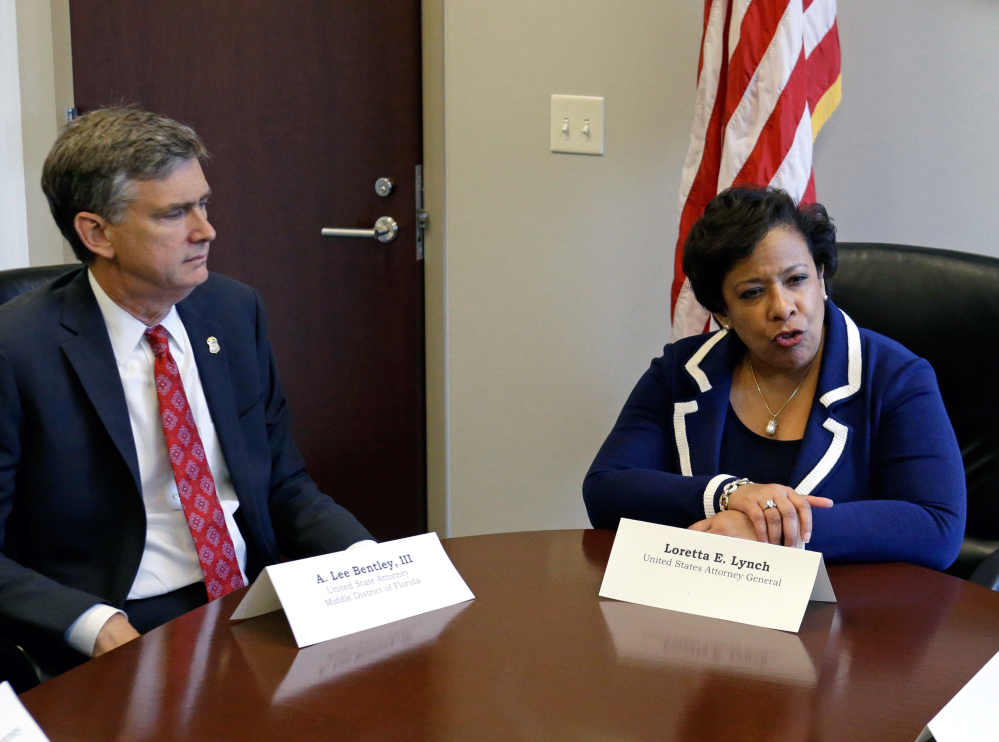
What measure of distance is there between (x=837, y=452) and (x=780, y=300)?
0.28 meters

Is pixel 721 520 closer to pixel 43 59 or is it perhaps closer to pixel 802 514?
pixel 802 514

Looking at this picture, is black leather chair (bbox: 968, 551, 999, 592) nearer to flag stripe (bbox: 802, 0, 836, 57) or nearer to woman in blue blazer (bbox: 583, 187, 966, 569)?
woman in blue blazer (bbox: 583, 187, 966, 569)

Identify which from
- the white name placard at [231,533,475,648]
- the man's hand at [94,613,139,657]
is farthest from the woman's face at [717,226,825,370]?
the man's hand at [94,613,139,657]

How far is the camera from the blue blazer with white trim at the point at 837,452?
151 centimetres

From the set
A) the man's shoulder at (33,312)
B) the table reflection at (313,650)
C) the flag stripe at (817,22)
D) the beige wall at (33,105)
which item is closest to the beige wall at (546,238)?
the flag stripe at (817,22)

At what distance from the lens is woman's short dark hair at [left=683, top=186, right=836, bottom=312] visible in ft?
5.92

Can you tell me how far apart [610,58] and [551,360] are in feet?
2.83

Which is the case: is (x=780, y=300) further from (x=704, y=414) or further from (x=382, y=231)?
(x=382, y=231)

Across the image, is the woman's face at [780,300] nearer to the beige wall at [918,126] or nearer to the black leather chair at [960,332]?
the black leather chair at [960,332]

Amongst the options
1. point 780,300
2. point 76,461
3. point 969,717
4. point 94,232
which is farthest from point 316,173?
point 969,717

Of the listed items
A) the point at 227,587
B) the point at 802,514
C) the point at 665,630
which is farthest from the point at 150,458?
the point at 802,514

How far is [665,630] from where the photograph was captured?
49.3 inches

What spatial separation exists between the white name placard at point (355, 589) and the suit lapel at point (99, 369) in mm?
497

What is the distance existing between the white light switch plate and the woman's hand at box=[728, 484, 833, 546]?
5.02 ft
